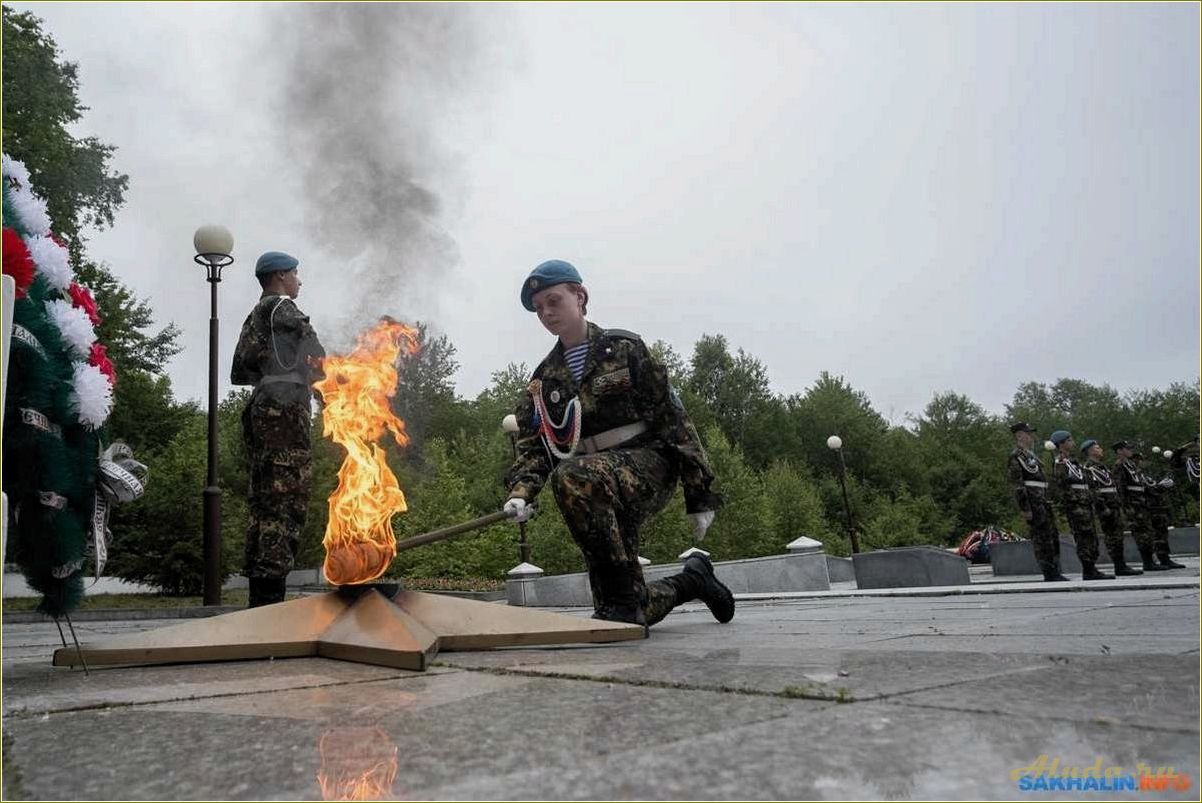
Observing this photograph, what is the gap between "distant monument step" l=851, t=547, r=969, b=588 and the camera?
13.8 metres

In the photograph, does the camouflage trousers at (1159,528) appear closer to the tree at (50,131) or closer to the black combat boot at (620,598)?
the black combat boot at (620,598)

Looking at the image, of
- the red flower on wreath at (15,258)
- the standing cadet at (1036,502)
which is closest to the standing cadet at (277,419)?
the red flower on wreath at (15,258)

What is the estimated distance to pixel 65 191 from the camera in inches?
829

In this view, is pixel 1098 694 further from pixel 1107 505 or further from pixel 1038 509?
pixel 1107 505

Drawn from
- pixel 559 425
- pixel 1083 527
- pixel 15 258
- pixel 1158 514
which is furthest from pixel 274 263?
pixel 1158 514

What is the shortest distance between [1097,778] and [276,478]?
5.66 m

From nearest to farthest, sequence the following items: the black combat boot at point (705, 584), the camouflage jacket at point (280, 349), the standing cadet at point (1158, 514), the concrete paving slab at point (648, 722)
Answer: the concrete paving slab at point (648, 722)
the black combat boot at point (705, 584)
the camouflage jacket at point (280, 349)
the standing cadet at point (1158, 514)

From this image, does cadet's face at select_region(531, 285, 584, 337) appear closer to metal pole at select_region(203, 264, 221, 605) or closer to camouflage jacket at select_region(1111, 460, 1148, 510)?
metal pole at select_region(203, 264, 221, 605)

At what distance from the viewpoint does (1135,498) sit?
14.7 meters

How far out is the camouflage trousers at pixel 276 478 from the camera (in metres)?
5.91

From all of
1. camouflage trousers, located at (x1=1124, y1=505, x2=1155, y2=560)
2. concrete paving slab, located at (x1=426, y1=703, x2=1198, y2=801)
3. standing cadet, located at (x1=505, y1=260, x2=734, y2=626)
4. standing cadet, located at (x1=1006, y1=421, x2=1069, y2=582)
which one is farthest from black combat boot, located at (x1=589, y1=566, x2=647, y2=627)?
camouflage trousers, located at (x1=1124, y1=505, x2=1155, y2=560)

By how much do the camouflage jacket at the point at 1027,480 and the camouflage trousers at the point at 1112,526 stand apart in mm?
2700

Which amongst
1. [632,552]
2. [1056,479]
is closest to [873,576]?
[1056,479]

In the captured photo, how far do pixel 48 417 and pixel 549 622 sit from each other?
224 cm
